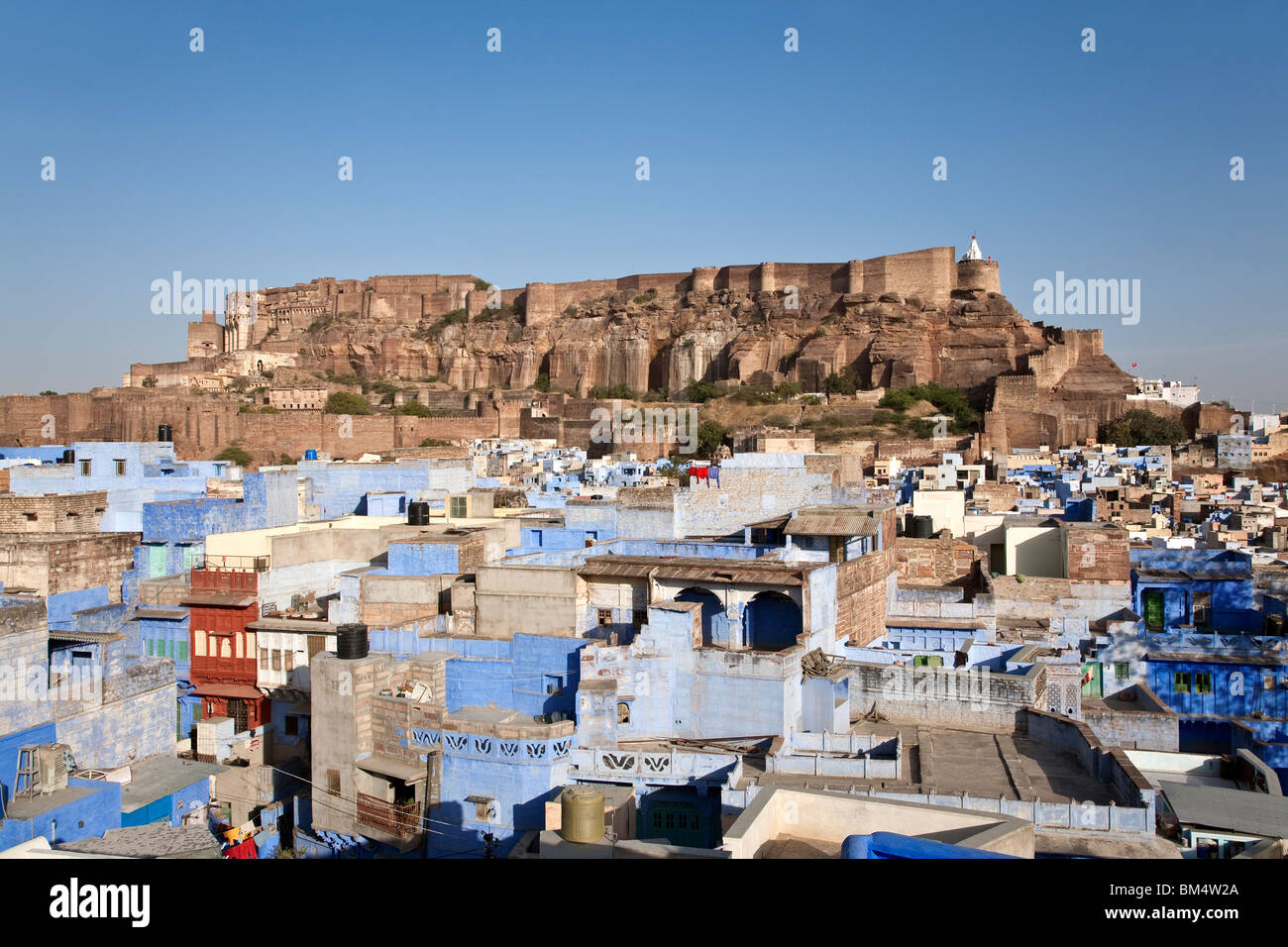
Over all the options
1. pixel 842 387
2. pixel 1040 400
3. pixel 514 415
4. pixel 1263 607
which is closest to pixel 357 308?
pixel 514 415

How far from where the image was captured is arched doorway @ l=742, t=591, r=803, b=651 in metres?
10.9

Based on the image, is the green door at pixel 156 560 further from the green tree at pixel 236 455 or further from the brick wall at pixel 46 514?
the green tree at pixel 236 455

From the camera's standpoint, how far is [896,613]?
43.3ft

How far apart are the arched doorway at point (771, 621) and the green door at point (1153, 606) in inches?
212

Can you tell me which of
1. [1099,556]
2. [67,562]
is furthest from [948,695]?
[67,562]

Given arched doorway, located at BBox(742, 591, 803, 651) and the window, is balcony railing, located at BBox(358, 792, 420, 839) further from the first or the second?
the window

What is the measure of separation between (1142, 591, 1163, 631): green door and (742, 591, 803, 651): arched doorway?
5377 millimetres

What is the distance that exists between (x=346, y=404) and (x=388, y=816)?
38.5m

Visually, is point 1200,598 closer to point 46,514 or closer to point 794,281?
point 46,514

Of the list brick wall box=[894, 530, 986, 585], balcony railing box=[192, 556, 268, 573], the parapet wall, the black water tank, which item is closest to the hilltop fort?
the parapet wall

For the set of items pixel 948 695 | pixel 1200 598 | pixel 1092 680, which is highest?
pixel 1200 598

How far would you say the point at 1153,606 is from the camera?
13359 millimetres

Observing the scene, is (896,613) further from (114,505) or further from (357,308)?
(357,308)
